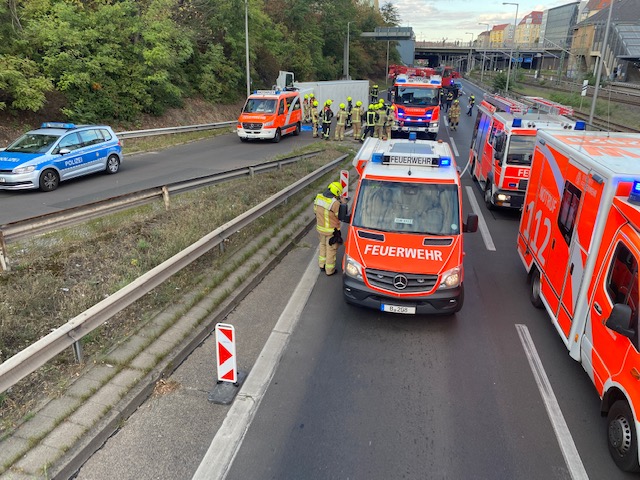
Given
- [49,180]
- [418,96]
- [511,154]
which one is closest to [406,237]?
[511,154]

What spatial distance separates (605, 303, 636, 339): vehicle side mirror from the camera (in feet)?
13.6

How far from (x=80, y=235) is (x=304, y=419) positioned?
241 inches

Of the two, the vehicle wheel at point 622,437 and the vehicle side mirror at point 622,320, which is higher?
the vehicle side mirror at point 622,320

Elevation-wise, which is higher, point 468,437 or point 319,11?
point 319,11

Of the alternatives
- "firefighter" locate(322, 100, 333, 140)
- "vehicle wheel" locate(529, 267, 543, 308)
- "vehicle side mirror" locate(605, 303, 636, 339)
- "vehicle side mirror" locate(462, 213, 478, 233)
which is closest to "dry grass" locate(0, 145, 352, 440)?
"vehicle side mirror" locate(462, 213, 478, 233)

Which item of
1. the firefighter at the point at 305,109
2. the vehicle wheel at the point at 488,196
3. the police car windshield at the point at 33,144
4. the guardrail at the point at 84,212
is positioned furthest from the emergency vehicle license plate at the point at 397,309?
the firefighter at the point at 305,109

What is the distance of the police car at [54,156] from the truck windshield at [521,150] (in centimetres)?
1227

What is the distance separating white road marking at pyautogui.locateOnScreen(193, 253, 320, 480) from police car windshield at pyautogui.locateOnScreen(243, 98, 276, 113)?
60.7 ft

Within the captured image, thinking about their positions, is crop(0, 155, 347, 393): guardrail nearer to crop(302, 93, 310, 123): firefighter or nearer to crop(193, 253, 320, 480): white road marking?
crop(193, 253, 320, 480): white road marking

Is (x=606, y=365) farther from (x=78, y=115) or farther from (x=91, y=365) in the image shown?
(x=78, y=115)

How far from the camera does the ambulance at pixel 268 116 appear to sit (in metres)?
23.9

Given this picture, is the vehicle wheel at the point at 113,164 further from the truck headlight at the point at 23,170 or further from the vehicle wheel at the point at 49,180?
the truck headlight at the point at 23,170

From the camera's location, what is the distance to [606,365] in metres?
4.70

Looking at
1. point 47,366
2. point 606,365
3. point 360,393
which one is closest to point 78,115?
point 47,366
